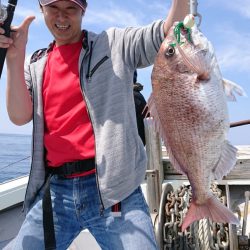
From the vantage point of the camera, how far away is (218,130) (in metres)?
2.27

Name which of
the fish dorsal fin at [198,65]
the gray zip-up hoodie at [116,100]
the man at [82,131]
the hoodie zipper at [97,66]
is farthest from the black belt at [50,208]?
the fish dorsal fin at [198,65]

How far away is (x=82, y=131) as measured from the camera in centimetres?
295

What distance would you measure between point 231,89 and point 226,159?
40 centimetres

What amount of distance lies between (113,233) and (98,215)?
167mm

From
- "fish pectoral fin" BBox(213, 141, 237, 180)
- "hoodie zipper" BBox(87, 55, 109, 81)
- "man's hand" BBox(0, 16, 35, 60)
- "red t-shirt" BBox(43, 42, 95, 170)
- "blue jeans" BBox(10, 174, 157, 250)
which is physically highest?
"man's hand" BBox(0, 16, 35, 60)

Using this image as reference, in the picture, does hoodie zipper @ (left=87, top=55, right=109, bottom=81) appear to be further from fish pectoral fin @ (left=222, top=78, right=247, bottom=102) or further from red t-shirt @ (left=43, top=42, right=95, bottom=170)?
fish pectoral fin @ (left=222, top=78, right=247, bottom=102)

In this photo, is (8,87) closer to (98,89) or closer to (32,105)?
(32,105)

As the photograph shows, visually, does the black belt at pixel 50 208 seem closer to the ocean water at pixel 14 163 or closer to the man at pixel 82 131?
the man at pixel 82 131

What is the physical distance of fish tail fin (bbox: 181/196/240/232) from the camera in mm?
2227

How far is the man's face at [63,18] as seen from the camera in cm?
293

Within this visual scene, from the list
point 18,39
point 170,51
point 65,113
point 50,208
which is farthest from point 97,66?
point 50,208

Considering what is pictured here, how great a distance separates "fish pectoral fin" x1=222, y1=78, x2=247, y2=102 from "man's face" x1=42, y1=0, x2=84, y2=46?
1288 mm

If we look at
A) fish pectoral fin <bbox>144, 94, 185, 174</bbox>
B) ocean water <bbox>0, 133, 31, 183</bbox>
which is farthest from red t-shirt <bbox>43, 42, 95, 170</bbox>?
ocean water <bbox>0, 133, 31, 183</bbox>

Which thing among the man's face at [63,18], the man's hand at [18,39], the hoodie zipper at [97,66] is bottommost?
the hoodie zipper at [97,66]
